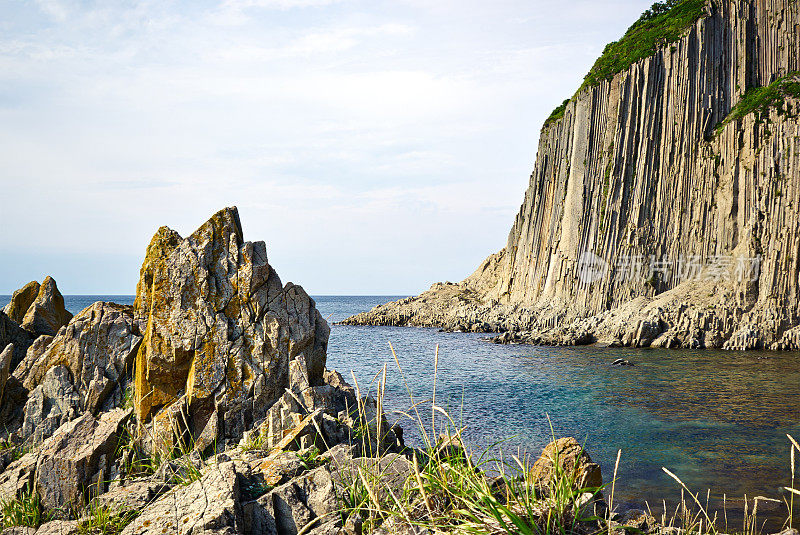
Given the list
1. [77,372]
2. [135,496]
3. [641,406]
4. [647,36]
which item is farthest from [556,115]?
[135,496]

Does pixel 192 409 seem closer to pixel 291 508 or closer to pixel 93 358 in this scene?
pixel 93 358

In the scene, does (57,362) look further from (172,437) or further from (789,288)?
(789,288)

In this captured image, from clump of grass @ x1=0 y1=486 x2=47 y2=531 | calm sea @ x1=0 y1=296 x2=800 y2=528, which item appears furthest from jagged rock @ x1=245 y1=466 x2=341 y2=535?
clump of grass @ x1=0 y1=486 x2=47 y2=531

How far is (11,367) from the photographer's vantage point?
34.0 ft

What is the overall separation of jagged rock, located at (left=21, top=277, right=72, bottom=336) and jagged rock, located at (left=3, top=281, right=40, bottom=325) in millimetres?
762

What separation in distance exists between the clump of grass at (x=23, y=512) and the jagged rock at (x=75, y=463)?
0.41 feet

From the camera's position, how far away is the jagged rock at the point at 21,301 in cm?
1421

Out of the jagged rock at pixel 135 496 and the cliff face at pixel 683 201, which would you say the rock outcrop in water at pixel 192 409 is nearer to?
the jagged rock at pixel 135 496

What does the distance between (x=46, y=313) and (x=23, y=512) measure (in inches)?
335

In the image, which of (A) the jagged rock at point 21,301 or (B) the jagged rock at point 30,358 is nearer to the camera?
(B) the jagged rock at point 30,358

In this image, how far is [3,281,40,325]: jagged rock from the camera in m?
14.2

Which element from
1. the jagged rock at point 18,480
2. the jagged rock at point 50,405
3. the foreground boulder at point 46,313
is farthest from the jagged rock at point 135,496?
the foreground boulder at point 46,313

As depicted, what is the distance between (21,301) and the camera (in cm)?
1441

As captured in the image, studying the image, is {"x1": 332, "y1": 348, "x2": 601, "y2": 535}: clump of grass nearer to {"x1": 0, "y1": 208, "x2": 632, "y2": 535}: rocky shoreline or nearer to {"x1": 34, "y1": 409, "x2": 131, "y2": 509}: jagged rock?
{"x1": 0, "y1": 208, "x2": 632, "y2": 535}: rocky shoreline
